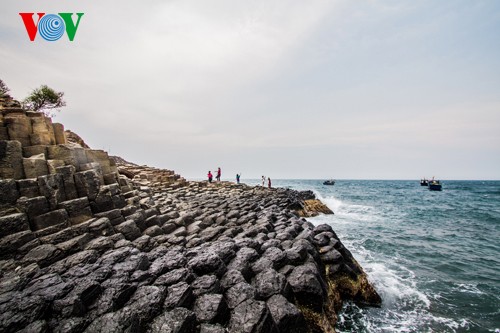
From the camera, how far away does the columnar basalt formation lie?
12.9 feet

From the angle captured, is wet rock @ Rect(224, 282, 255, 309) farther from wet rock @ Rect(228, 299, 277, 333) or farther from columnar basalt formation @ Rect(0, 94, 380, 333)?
wet rock @ Rect(228, 299, 277, 333)

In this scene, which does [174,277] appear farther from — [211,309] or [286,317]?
[286,317]

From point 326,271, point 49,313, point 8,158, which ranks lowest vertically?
point 326,271

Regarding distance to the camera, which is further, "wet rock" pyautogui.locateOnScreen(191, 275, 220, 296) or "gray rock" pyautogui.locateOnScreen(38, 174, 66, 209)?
"gray rock" pyautogui.locateOnScreen(38, 174, 66, 209)

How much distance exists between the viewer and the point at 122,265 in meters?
5.45

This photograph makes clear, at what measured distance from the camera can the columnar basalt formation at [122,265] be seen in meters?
3.92

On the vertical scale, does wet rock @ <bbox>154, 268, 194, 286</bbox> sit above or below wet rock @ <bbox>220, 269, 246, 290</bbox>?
above

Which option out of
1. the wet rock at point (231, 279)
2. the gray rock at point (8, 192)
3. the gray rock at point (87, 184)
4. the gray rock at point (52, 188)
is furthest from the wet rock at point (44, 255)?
the wet rock at point (231, 279)

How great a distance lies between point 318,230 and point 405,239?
1026 centimetres

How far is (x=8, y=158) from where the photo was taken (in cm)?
690

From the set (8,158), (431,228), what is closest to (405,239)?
(431,228)

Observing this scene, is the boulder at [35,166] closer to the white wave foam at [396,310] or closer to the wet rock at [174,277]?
the wet rock at [174,277]

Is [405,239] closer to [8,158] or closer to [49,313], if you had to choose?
[49,313]

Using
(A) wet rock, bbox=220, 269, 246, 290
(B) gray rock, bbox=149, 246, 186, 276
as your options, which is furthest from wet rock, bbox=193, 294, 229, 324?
(B) gray rock, bbox=149, 246, 186, 276
